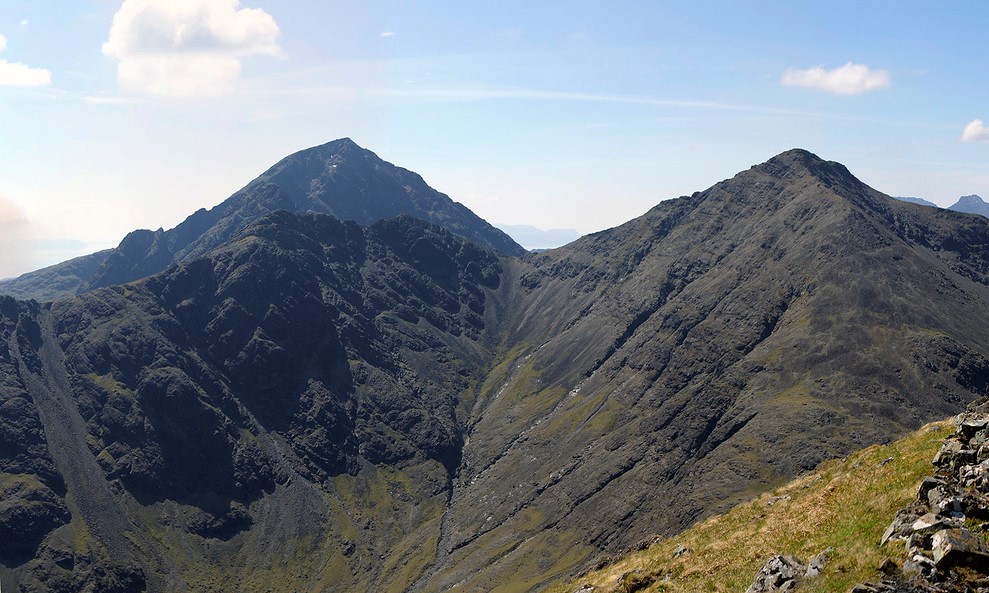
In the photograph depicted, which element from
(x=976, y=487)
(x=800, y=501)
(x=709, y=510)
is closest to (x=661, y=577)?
(x=800, y=501)

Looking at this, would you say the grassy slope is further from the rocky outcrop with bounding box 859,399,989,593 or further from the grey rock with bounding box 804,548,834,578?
the rocky outcrop with bounding box 859,399,989,593

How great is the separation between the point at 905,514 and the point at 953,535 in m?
4.33

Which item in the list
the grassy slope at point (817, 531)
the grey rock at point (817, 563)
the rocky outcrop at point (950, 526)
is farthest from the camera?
the grey rock at point (817, 563)

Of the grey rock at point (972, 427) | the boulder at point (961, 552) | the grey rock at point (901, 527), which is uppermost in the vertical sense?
the grey rock at point (972, 427)

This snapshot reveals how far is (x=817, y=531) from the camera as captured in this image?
122ft

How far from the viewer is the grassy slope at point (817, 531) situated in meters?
29.7

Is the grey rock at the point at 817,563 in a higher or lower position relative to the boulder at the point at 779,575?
higher

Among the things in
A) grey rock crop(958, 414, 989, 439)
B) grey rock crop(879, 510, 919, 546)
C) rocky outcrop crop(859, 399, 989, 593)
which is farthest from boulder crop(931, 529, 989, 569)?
grey rock crop(958, 414, 989, 439)

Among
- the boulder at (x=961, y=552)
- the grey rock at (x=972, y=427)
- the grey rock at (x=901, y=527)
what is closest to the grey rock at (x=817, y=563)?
the grey rock at (x=901, y=527)

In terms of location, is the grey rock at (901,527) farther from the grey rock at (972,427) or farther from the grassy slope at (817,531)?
the grey rock at (972,427)

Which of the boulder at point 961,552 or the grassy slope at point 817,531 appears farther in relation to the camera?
the grassy slope at point 817,531

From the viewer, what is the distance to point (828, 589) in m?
27.7

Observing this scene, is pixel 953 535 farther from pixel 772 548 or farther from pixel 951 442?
pixel 772 548

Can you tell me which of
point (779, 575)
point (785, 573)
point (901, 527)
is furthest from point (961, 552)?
point (779, 575)
